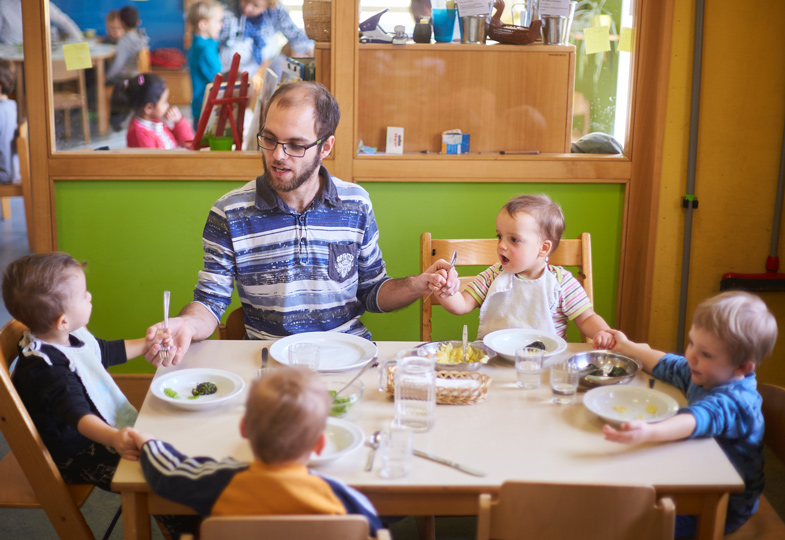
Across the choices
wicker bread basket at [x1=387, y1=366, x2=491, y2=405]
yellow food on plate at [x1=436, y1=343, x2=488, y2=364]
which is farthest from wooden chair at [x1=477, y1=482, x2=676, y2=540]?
yellow food on plate at [x1=436, y1=343, x2=488, y2=364]

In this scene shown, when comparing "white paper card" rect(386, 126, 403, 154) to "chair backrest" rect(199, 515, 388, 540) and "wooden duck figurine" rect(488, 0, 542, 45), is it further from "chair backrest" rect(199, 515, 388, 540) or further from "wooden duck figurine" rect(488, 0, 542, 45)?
"chair backrest" rect(199, 515, 388, 540)

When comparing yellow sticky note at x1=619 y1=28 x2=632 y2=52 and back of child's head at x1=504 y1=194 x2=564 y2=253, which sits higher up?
yellow sticky note at x1=619 y1=28 x2=632 y2=52

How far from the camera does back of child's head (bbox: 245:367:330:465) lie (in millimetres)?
1226

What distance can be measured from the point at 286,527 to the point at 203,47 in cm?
254

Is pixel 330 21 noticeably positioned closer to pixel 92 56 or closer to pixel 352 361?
pixel 92 56

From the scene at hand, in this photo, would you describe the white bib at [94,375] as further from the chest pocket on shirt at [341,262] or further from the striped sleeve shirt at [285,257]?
the chest pocket on shirt at [341,262]

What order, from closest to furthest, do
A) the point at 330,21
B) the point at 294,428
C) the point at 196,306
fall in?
the point at 294,428 < the point at 196,306 < the point at 330,21

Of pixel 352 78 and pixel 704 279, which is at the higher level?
pixel 352 78

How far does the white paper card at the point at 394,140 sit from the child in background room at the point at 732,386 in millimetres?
1801

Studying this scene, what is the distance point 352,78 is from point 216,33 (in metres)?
0.64

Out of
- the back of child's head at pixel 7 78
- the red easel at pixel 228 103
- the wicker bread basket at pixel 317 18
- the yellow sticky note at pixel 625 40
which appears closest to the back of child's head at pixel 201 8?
the red easel at pixel 228 103

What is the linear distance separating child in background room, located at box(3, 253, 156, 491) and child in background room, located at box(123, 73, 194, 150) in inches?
59.7

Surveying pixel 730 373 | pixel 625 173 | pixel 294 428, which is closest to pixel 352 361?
pixel 294 428

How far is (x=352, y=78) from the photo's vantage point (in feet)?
10.00
